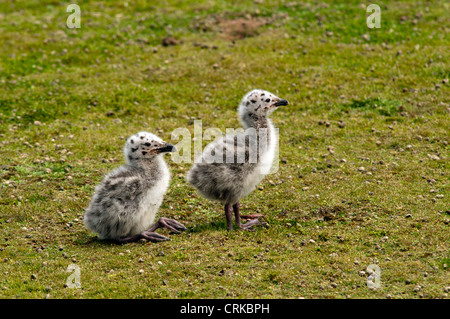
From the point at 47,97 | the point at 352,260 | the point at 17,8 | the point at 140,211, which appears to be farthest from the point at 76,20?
the point at 352,260

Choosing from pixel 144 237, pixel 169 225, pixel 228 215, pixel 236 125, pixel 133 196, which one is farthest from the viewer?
pixel 236 125

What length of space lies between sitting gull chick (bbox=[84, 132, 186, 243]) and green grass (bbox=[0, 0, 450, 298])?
1.04 feet

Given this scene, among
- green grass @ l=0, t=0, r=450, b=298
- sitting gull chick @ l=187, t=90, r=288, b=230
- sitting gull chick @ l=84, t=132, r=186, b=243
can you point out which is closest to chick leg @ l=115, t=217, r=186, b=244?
sitting gull chick @ l=84, t=132, r=186, b=243

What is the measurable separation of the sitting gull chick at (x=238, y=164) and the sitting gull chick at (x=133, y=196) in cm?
70

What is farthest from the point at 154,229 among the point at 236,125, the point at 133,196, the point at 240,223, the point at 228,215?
the point at 236,125

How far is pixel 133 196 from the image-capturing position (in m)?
10.3

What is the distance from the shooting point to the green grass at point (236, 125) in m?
9.37

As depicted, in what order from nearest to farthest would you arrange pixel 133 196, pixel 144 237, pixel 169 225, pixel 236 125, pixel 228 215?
pixel 133 196, pixel 144 237, pixel 228 215, pixel 169 225, pixel 236 125

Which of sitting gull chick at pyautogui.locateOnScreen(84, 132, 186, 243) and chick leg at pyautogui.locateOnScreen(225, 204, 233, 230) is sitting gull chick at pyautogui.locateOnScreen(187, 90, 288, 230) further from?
sitting gull chick at pyautogui.locateOnScreen(84, 132, 186, 243)

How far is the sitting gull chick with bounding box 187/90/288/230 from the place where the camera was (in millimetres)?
10547

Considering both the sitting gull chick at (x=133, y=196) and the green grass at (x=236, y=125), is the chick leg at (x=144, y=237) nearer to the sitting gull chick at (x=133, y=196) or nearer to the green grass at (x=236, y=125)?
the sitting gull chick at (x=133, y=196)

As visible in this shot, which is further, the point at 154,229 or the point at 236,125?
the point at 236,125

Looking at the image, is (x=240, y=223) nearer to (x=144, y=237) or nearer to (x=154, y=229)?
(x=154, y=229)

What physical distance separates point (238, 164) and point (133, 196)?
191 cm
